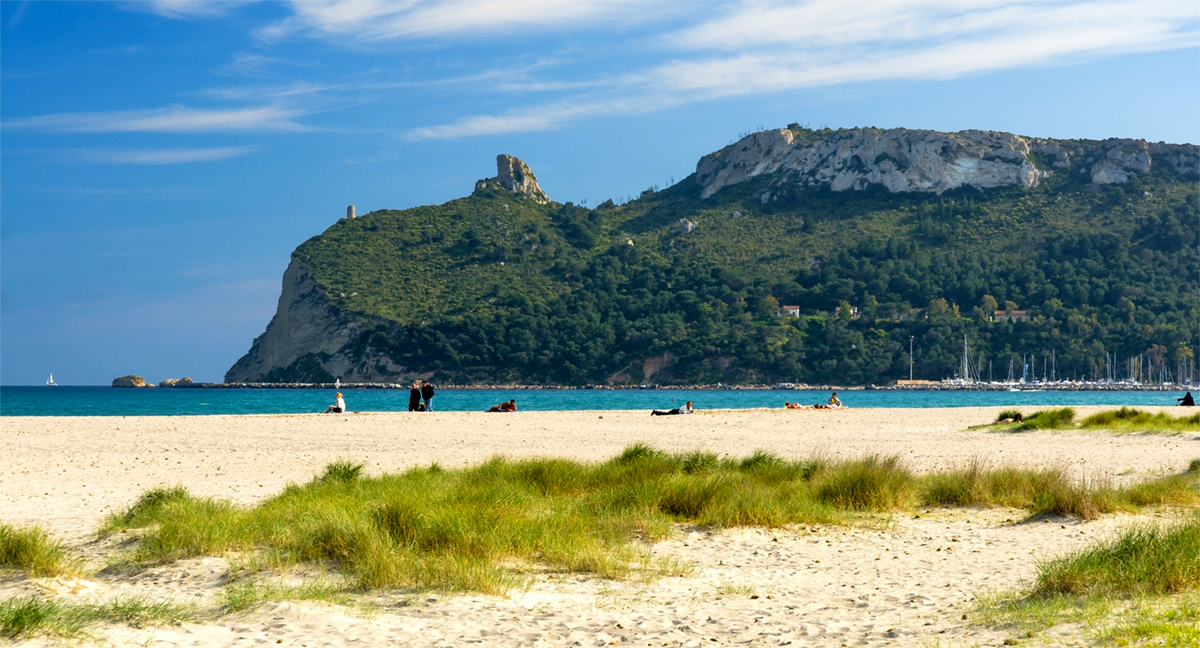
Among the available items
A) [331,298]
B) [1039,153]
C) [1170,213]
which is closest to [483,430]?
[331,298]

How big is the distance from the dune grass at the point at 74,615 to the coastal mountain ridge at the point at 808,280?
4278 inches

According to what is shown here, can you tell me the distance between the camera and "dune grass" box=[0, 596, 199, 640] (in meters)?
6.03

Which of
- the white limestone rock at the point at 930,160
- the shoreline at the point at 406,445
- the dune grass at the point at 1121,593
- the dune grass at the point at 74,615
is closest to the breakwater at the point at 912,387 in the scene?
the white limestone rock at the point at 930,160

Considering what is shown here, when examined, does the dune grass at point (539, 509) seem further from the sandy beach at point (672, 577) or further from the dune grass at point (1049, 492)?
the sandy beach at point (672, 577)

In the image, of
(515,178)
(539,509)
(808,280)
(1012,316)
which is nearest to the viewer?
(539,509)

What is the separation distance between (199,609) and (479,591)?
1969 millimetres

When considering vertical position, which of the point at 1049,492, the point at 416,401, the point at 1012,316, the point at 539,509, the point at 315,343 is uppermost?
the point at 1012,316

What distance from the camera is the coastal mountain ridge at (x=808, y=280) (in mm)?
116125

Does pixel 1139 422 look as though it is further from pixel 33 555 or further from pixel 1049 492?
pixel 33 555

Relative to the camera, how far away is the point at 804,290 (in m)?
124

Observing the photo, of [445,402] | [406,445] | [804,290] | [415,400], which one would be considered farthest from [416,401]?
[804,290]

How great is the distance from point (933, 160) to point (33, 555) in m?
141

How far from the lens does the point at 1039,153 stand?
134500mm

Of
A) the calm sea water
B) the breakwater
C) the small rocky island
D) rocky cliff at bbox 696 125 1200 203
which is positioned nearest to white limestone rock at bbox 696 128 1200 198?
rocky cliff at bbox 696 125 1200 203
